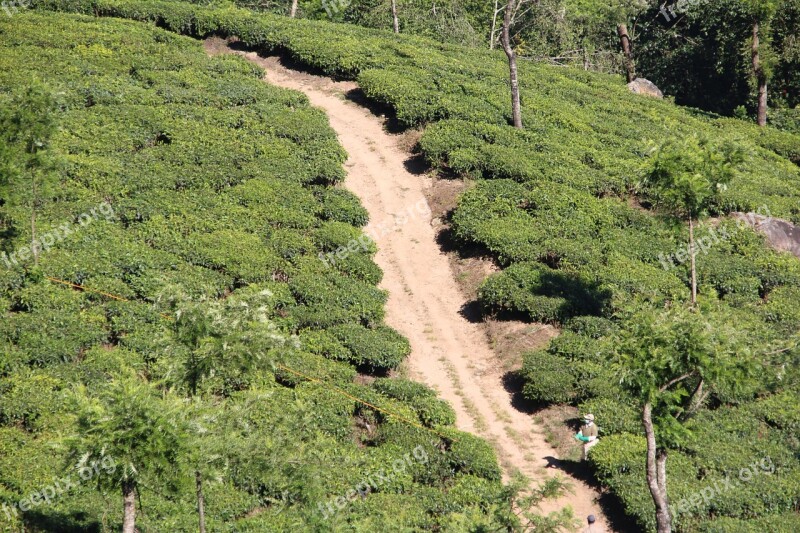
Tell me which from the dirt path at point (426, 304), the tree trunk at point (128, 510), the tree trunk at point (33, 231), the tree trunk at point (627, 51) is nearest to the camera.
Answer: the tree trunk at point (128, 510)

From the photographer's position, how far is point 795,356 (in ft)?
67.3

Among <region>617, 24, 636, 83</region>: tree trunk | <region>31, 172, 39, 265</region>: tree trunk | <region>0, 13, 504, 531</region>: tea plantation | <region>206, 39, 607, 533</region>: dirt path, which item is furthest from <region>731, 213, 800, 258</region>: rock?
<region>31, 172, 39, 265</region>: tree trunk

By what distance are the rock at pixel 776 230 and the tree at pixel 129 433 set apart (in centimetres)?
2512

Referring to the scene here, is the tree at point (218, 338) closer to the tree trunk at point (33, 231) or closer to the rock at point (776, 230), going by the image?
the tree trunk at point (33, 231)

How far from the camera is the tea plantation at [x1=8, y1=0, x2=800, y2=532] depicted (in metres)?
24.2

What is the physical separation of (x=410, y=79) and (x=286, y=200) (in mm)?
11684

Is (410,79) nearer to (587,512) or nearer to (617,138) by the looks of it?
(617,138)

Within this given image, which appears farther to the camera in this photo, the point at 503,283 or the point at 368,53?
the point at 368,53

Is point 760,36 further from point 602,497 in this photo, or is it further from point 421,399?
point 602,497

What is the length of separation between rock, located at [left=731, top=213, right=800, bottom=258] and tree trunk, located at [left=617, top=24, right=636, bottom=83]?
18.8m

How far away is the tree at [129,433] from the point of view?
54.1ft

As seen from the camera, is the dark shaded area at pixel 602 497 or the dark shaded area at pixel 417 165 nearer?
the dark shaded area at pixel 602 497

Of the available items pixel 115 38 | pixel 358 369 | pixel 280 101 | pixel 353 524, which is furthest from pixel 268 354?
pixel 115 38

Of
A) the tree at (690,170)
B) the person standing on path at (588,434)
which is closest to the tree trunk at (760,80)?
the tree at (690,170)
